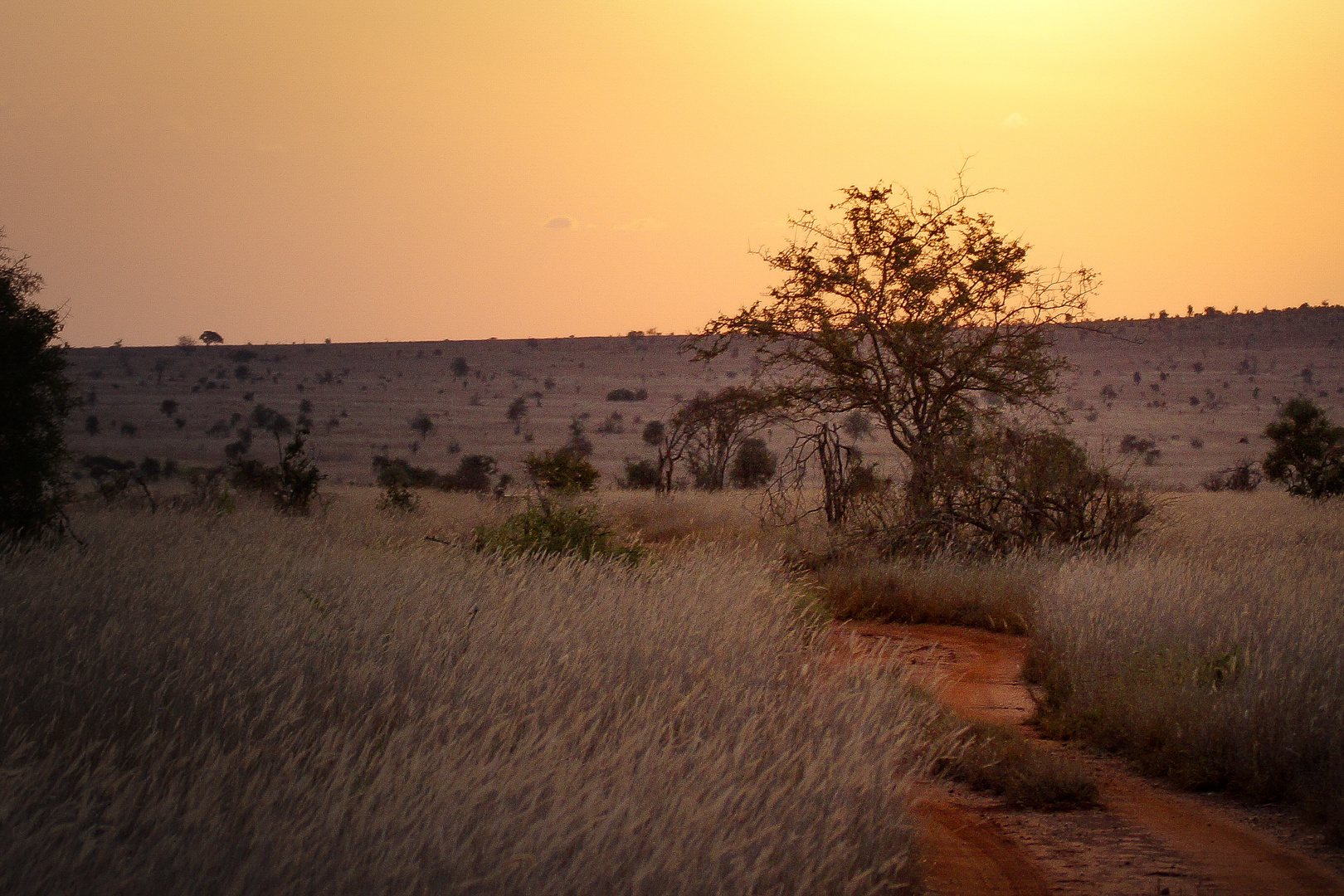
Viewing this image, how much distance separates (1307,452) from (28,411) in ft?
88.1

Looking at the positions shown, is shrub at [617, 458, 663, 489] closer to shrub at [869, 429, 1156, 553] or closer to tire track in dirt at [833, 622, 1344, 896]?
shrub at [869, 429, 1156, 553]

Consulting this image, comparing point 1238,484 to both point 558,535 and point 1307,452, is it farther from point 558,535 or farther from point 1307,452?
point 558,535

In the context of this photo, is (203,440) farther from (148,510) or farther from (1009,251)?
(1009,251)

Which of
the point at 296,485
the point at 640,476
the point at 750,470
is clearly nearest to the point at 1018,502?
the point at 296,485

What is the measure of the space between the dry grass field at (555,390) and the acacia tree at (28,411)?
26.9 meters

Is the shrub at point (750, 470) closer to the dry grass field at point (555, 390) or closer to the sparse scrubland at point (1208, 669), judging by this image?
the dry grass field at point (555, 390)

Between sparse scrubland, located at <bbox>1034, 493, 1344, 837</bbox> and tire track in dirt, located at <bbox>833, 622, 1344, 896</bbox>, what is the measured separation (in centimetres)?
36

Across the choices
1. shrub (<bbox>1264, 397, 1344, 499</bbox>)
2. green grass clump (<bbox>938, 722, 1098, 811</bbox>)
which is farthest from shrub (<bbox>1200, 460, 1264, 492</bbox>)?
green grass clump (<bbox>938, 722, 1098, 811</bbox>)

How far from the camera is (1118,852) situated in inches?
183

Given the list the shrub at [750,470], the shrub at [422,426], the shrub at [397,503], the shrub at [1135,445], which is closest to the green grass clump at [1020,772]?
the shrub at [397,503]

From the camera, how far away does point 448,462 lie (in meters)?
45.3

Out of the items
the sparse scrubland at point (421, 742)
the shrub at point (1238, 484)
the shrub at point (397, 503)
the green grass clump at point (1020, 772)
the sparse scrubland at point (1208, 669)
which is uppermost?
the sparse scrubland at point (421, 742)

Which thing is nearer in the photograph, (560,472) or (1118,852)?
(1118,852)

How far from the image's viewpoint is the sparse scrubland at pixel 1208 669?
541 centimetres
